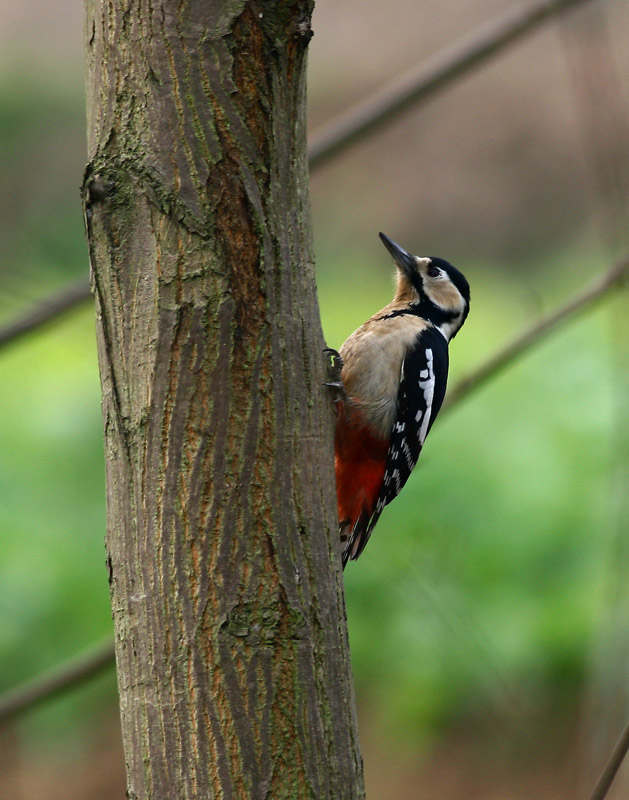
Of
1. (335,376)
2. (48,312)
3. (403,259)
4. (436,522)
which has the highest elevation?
(403,259)

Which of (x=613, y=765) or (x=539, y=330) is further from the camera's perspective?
(x=539, y=330)

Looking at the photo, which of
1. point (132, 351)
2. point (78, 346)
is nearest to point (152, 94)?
point (132, 351)

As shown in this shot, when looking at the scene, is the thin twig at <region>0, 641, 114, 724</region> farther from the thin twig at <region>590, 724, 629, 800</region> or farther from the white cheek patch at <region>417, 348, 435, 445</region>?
the white cheek patch at <region>417, 348, 435, 445</region>

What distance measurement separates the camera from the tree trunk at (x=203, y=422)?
5.63ft

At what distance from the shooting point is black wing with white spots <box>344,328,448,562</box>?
394cm

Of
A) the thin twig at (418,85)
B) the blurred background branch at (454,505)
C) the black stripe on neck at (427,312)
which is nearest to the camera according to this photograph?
the thin twig at (418,85)

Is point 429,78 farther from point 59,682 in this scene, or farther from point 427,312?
point 427,312

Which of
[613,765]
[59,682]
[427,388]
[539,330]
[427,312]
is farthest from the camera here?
[427,312]

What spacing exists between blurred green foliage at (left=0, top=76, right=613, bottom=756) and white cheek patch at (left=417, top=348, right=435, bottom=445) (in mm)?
593

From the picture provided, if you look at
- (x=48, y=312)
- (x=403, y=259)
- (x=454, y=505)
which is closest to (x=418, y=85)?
(x=48, y=312)

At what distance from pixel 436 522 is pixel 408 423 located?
77 cm

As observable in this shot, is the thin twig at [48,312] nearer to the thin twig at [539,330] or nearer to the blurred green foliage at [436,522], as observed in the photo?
the thin twig at [539,330]

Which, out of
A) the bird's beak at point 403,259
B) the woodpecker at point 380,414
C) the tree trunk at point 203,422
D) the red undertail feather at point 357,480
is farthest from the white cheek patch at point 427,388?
the tree trunk at point 203,422

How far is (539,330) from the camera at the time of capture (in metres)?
2.68
